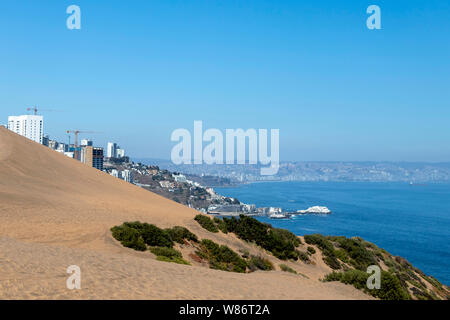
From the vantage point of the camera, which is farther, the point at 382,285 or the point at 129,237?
the point at 129,237

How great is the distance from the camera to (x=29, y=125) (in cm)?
14688

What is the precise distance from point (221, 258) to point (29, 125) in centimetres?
15203

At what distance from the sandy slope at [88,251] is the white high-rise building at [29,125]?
129m

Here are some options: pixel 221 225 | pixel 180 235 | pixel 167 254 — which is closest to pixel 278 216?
pixel 221 225

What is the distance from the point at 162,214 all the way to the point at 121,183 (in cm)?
1221

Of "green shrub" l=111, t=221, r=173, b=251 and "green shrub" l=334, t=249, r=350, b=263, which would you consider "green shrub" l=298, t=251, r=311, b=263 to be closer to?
"green shrub" l=334, t=249, r=350, b=263

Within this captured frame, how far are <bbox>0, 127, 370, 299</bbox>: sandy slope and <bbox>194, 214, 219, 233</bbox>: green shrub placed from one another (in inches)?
19.1

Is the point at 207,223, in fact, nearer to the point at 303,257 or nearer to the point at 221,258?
the point at 303,257

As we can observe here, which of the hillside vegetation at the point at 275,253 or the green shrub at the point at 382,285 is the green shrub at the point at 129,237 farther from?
the green shrub at the point at 382,285

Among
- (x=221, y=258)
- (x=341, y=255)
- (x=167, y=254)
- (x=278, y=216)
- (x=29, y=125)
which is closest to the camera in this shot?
(x=167, y=254)

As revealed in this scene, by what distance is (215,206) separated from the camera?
10744 centimetres

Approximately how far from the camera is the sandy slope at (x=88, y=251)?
24.7 ft

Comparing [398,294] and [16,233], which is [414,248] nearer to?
[398,294]
